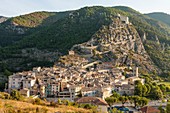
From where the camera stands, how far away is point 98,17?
358 ft

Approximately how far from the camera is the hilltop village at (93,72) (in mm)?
44625

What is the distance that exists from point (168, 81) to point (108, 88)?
2799cm

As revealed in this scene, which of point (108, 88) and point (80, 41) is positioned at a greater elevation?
point (80, 41)

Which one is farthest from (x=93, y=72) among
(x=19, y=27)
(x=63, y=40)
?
(x=19, y=27)

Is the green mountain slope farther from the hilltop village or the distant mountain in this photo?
the hilltop village

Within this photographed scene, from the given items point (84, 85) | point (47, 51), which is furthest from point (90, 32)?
point (84, 85)

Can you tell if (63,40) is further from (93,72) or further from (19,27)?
(19,27)

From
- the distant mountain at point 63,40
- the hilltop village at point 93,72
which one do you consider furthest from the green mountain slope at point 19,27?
the hilltop village at point 93,72

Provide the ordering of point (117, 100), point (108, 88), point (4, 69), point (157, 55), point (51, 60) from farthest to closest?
1. point (157, 55)
2. point (51, 60)
3. point (4, 69)
4. point (108, 88)
5. point (117, 100)

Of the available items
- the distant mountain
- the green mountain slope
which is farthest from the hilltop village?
the green mountain slope

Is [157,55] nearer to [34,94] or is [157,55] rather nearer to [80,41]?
[80,41]

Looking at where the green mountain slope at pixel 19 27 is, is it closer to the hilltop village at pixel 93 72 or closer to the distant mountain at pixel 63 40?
the distant mountain at pixel 63 40

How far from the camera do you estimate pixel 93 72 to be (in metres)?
60.3

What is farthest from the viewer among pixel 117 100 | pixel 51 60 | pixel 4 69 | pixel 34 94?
pixel 51 60
